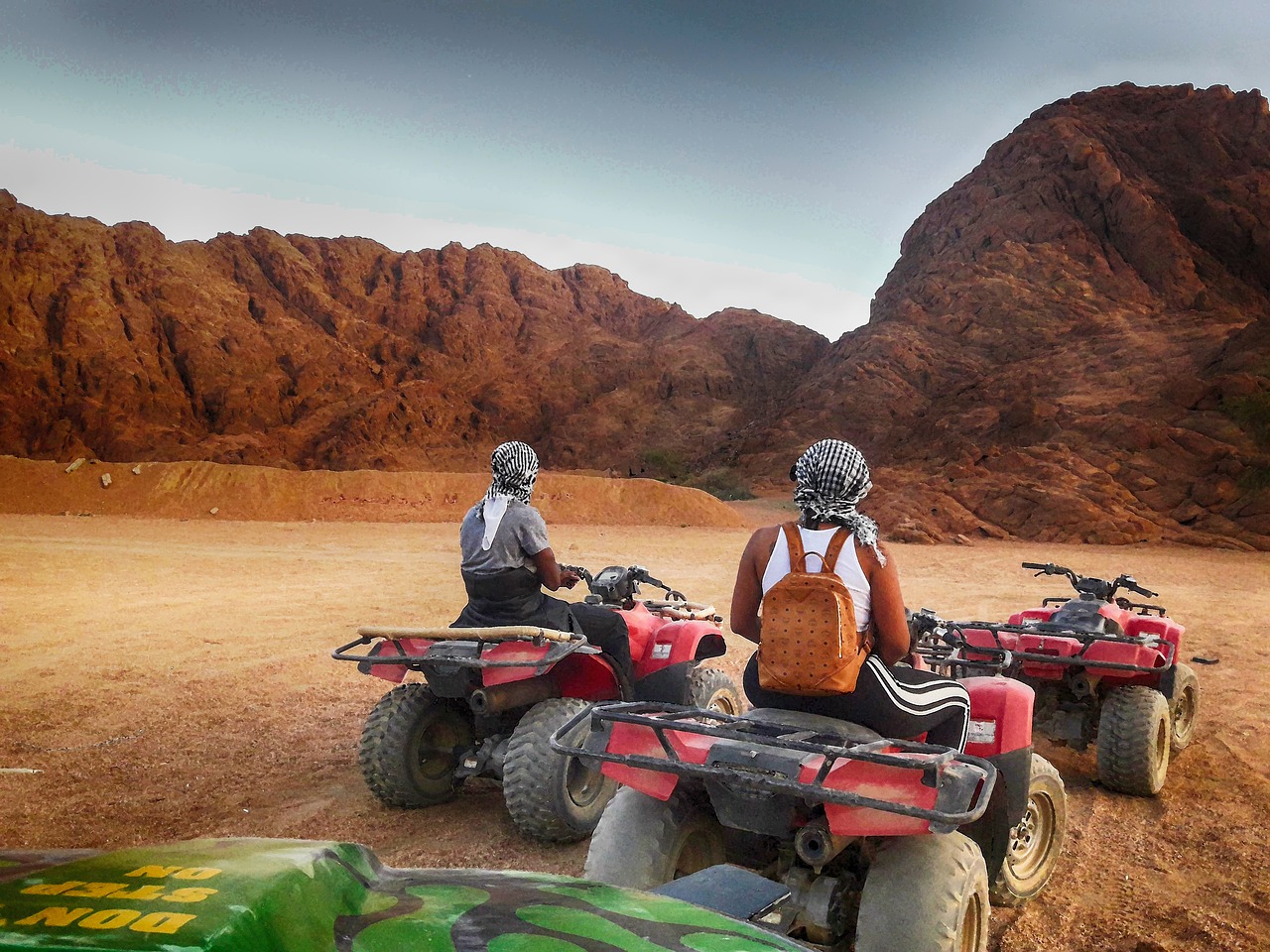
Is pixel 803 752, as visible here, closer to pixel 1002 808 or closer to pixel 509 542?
pixel 1002 808

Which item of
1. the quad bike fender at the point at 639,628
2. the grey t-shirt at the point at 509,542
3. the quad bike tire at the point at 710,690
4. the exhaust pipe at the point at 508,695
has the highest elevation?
the grey t-shirt at the point at 509,542

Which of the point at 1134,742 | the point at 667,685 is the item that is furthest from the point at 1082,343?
the point at 667,685

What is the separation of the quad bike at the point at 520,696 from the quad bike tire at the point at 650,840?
1.31m

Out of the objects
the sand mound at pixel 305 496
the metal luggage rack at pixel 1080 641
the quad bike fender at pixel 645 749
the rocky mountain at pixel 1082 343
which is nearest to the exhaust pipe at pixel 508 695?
the quad bike fender at pixel 645 749

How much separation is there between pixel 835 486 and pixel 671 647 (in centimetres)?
247

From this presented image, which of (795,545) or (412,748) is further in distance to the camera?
(412,748)

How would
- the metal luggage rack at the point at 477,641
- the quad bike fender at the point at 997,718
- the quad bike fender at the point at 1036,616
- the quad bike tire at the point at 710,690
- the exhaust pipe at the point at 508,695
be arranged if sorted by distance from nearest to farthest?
the quad bike fender at the point at 997,718 → the metal luggage rack at the point at 477,641 → the exhaust pipe at the point at 508,695 → the quad bike tire at the point at 710,690 → the quad bike fender at the point at 1036,616

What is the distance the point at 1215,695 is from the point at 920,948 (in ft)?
22.8

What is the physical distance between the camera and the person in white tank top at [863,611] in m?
3.01

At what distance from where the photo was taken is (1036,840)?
400 cm

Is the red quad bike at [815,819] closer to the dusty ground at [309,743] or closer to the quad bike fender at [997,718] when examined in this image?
the quad bike fender at [997,718]

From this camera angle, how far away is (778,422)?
53.8m

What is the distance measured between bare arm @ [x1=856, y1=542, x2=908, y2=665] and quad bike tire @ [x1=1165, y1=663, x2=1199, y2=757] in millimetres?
4174

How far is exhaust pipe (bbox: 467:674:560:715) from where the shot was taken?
452 centimetres
